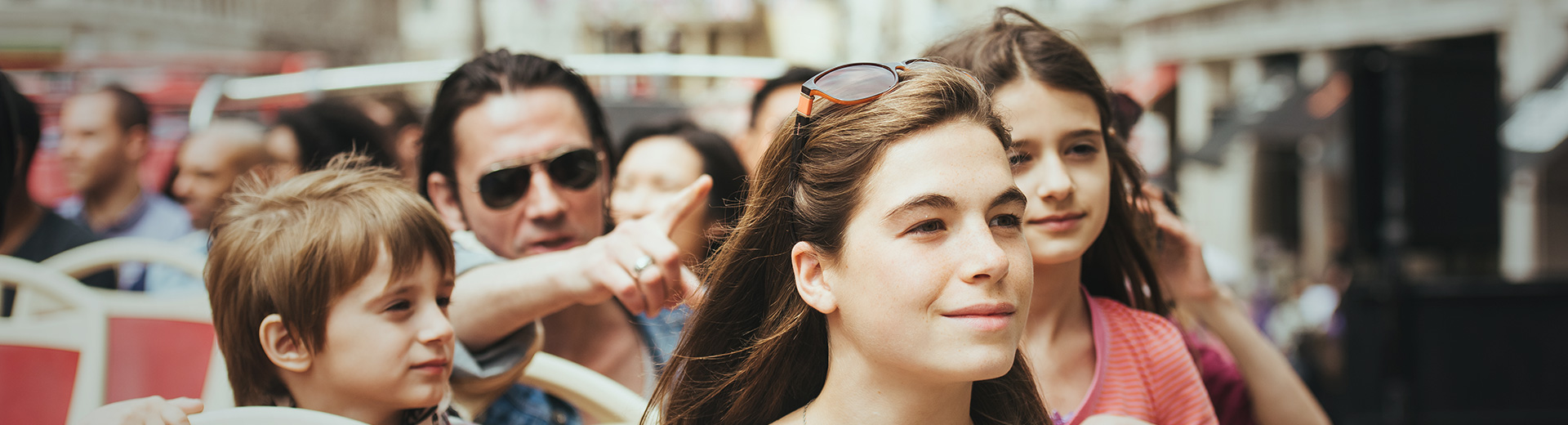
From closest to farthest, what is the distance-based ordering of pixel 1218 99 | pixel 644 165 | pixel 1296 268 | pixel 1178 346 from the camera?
1. pixel 1178 346
2. pixel 644 165
3. pixel 1296 268
4. pixel 1218 99

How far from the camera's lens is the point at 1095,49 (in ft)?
90.3

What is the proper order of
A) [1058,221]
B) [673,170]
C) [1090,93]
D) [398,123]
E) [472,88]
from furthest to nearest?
[398,123] → [673,170] → [472,88] → [1090,93] → [1058,221]

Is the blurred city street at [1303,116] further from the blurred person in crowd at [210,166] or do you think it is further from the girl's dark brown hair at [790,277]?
the blurred person in crowd at [210,166]

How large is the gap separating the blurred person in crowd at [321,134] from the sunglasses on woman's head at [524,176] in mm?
2663

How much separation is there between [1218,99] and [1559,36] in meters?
8.65

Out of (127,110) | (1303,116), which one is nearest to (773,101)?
(127,110)

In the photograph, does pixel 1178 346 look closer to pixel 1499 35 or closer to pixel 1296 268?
pixel 1499 35

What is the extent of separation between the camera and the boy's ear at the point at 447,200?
240 cm

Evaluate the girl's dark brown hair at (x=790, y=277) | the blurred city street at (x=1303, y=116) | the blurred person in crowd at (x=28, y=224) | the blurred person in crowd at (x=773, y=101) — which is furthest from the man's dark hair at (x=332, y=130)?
the girl's dark brown hair at (x=790, y=277)

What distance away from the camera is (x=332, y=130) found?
16.4 feet

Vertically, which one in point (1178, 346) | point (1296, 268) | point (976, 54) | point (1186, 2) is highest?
point (1186, 2)

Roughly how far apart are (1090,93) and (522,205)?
124 centimetres

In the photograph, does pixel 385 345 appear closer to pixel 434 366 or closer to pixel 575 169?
pixel 434 366

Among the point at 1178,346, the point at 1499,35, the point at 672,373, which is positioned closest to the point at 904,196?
the point at 672,373
